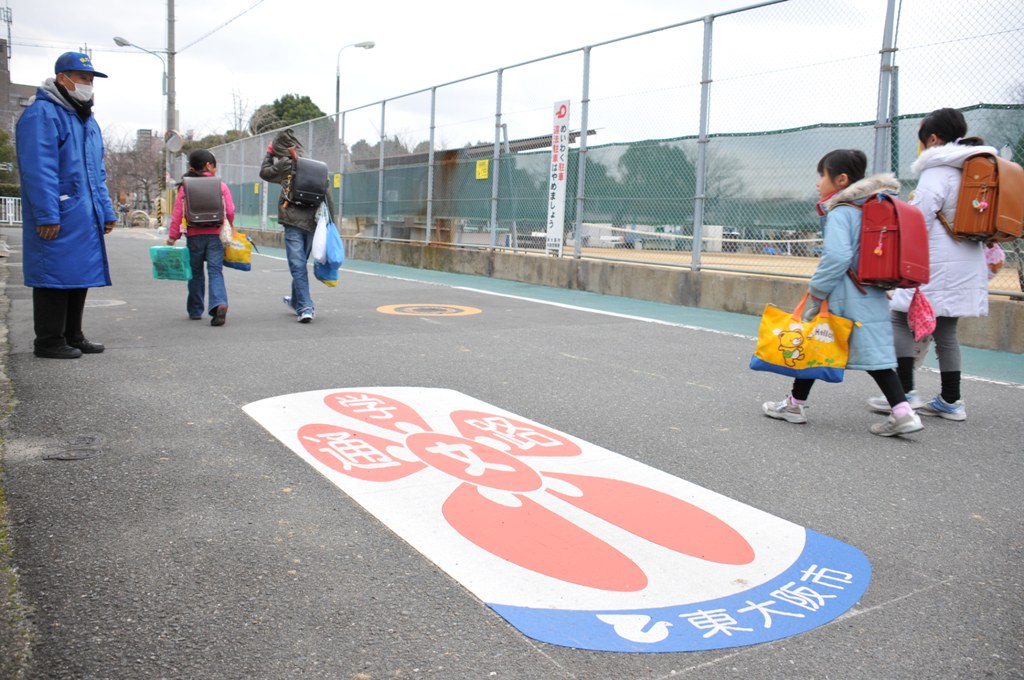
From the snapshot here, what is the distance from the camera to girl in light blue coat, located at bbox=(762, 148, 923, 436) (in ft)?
14.5

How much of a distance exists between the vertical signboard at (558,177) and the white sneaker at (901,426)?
9.03 m

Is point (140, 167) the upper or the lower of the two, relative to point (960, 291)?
upper

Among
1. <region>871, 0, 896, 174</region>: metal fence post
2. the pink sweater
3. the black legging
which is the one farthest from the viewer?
<region>871, 0, 896, 174</region>: metal fence post

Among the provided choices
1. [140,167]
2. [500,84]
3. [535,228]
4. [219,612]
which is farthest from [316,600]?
[140,167]

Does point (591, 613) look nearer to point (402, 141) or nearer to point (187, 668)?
point (187, 668)

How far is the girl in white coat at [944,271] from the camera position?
4906mm

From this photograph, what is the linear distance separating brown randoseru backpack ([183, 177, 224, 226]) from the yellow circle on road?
2058 millimetres

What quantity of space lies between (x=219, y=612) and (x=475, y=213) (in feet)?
44.6

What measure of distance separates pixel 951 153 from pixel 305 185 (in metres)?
5.71

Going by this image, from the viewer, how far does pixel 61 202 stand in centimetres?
596

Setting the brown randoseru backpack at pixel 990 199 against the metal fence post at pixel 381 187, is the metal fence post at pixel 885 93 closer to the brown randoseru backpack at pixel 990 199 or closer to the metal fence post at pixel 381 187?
the brown randoseru backpack at pixel 990 199

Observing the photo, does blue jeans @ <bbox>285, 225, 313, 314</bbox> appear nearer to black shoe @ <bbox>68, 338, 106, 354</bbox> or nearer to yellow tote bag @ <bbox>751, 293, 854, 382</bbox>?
black shoe @ <bbox>68, 338, 106, 354</bbox>

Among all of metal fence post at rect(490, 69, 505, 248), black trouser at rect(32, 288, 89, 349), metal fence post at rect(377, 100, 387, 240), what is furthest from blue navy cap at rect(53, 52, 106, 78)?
metal fence post at rect(377, 100, 387, 240)

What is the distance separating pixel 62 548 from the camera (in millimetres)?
2785
